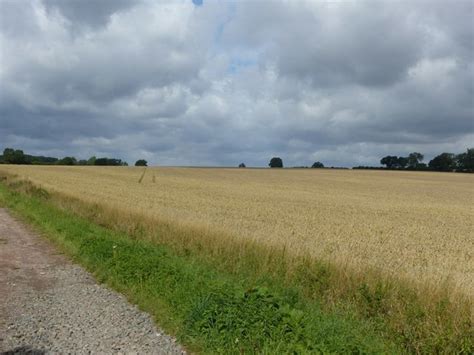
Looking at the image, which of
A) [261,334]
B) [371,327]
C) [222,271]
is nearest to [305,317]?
[261,334]

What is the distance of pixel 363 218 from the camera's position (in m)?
19.2

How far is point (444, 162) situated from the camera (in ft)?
386

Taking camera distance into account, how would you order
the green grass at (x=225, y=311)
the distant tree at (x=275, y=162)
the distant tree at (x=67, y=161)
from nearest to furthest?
the green grass at (x=225, y=311) → the distant tree at (x=275, y=162) → the distant tree at (x=67, y=161)

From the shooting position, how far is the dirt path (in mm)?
4844

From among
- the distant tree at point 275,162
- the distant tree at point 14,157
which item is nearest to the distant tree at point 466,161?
the distant tree at point 275,162

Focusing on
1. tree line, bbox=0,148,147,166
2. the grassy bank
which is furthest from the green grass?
tree line, bbox=0,148,147,166

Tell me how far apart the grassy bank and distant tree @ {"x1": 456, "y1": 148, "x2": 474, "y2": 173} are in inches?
4960

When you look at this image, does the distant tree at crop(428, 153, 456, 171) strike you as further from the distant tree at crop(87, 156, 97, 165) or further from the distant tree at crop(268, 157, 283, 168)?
the distant tree at crop(87, 156, 97, 165)

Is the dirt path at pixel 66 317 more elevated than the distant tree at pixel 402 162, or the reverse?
the distant tree at pixel 402 162

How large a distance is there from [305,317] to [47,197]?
20.5 m

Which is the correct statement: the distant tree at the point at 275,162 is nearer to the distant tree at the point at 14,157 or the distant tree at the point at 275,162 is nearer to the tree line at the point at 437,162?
the tree line at the point at 437,162

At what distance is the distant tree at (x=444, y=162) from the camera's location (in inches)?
4589

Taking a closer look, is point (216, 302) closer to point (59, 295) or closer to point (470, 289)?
point (59, 295)

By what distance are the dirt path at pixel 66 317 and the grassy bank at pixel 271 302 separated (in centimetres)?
36
